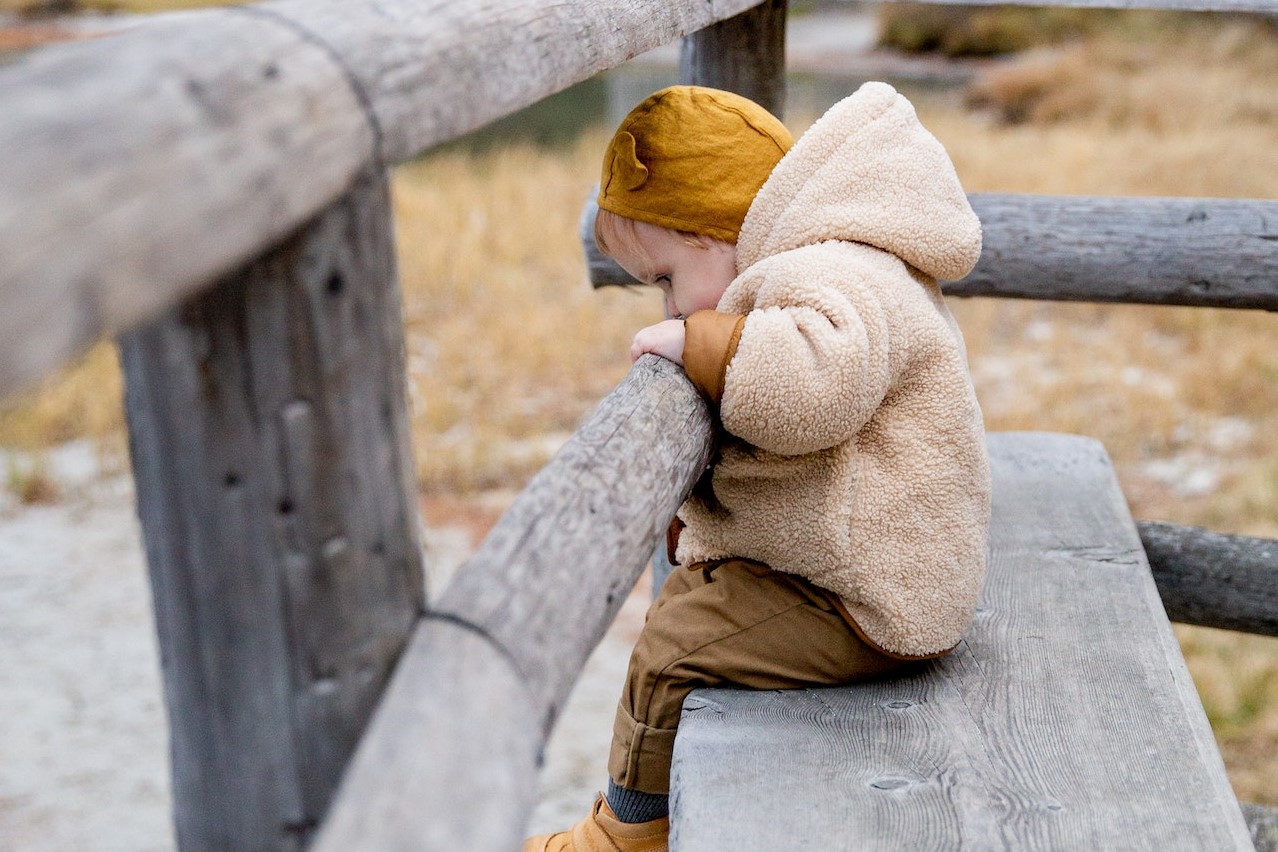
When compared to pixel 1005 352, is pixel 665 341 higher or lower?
higher

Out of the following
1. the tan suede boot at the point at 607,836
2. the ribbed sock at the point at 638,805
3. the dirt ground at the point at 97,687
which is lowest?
the dirt ground at the point at 97,687

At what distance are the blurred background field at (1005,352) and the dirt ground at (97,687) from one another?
0.99 ft

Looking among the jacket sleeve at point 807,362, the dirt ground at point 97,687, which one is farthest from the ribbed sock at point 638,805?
the dirt ground at point 97,687

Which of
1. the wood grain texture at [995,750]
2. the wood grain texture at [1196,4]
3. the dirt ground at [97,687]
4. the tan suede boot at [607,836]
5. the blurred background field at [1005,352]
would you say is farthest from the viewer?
the blurred background field at [1005,352]

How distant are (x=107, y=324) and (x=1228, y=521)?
458cm

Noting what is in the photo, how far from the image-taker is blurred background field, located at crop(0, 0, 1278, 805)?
4.91 meters

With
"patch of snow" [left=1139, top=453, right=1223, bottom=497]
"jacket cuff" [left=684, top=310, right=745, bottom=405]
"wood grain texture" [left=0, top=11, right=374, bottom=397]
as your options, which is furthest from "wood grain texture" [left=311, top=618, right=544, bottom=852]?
"patch of snow" [left=1139, top=453, right=1223, bottom=497]

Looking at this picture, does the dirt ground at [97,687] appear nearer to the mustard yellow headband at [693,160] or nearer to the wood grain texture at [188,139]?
the mustard yellow headband at [693,160]

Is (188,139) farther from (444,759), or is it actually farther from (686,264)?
(686,264)

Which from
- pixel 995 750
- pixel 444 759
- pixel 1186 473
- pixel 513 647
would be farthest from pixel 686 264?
pixel 1186 473

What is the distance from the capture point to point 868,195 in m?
1.52

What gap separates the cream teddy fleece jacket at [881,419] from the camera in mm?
1483

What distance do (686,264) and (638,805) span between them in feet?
2.22

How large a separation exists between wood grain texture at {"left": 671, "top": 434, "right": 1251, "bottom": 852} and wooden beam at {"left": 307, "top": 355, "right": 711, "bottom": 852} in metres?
0.31
